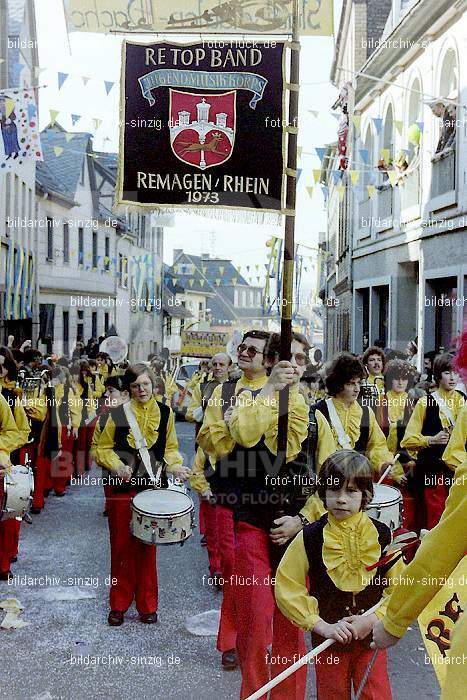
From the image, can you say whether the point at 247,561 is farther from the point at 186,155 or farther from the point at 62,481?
the point at 62,481

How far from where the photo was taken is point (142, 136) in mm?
5078

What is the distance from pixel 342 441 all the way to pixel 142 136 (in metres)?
2.29

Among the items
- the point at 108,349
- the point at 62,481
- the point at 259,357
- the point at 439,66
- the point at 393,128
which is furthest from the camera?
the point at 393,128

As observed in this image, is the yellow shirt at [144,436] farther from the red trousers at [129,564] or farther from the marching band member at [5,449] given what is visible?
the marching band member at [5,449]

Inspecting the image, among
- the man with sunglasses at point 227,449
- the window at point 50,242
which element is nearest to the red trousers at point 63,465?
the man with sunglasses at point 227,449

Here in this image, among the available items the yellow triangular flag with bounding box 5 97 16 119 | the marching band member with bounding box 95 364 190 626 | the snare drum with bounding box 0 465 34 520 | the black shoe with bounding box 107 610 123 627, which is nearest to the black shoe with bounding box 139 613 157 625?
the marching band member with bounding box 95 364 190 626

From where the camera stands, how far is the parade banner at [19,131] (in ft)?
47.3

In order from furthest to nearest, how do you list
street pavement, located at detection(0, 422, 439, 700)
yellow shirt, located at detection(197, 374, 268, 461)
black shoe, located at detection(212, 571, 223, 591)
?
black shoe, located at detection(212, 571, 223, 591)
street pavement, located at detection(0, 422, 439, 700)
yellow shirt, located at detection(197, 374, 268, 461)

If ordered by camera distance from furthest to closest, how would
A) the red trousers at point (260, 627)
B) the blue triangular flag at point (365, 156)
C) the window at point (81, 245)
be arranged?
the window at point (81, 245), the blue triangular flag at point (365, 156), the red trousers at point (260, 627)

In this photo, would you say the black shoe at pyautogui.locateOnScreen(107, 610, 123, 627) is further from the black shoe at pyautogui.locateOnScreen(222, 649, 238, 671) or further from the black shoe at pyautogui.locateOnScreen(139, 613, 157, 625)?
the black shoe at pyautogui.locateOnScreen(222, 649, 238, 671)

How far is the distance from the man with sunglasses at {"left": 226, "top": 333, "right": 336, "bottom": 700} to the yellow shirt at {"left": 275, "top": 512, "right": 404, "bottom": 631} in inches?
24.1

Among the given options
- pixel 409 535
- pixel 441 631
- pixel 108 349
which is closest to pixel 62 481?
pixel 108 349

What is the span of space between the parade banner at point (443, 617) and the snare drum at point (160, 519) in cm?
293

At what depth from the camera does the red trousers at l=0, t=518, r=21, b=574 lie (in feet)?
22.9
